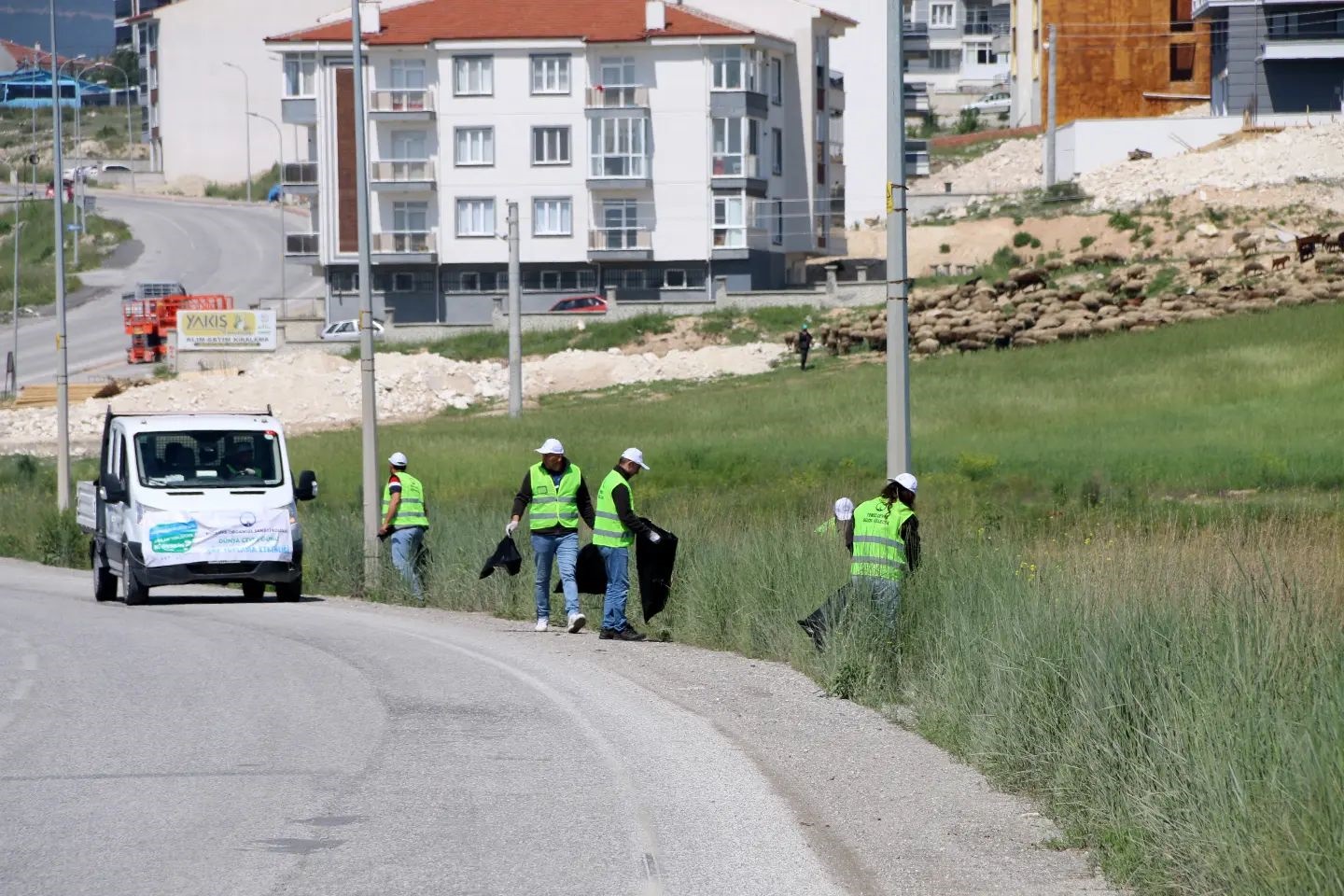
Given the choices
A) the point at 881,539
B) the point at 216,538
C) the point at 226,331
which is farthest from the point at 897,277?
the point at 226,331

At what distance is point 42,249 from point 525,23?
40807 millimetres

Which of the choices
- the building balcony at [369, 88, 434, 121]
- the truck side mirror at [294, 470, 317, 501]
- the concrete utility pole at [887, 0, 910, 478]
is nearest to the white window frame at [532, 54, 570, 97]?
the building balcony at [369, 88, 434, 121]

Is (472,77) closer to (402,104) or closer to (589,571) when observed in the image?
(402,104)

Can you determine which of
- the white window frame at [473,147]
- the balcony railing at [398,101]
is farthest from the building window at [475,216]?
the balcony railing at [398,101]

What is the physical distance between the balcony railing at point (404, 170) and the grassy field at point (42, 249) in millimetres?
20808

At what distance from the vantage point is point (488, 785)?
10.6m

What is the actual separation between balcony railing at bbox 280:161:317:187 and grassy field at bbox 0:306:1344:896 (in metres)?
32.2

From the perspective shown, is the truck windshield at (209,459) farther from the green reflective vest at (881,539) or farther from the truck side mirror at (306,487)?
the green reflective vest at (881,539)

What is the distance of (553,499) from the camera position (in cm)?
1944

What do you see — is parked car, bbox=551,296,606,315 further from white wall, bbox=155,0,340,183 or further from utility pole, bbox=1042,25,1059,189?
white wall, bbox=155,0,340,183

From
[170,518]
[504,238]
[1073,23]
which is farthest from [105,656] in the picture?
[1073,23]

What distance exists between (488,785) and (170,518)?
45.7 feet

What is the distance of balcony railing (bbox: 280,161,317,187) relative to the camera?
275ft

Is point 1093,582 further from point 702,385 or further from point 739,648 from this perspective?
point 702,385
